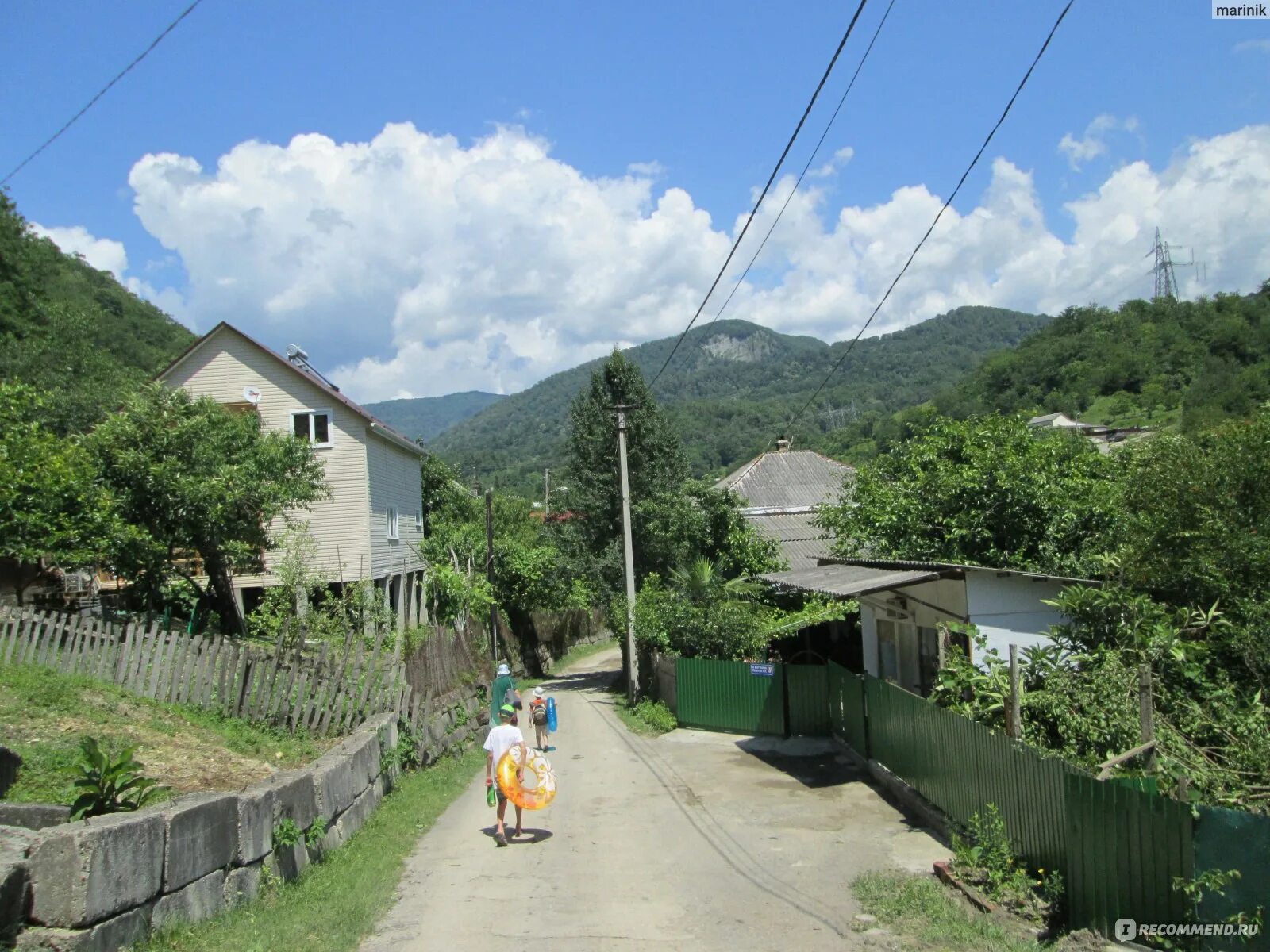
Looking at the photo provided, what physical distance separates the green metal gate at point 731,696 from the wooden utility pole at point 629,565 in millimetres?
4129

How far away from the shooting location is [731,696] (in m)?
19.7

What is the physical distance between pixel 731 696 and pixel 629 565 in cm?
605

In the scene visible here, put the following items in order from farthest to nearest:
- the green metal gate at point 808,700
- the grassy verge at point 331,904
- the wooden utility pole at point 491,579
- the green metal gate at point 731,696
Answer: the wooden utility pole at point 491,579, the green metal gate at point 731,696, the green metal gate at point 808,700, the grassy verge at point 331,904

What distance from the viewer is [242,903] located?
24.4ft

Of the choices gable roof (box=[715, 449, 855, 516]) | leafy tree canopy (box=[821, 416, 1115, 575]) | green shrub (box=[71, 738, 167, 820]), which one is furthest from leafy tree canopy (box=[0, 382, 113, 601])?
gable roof (box=[715, 449, 855, 516])

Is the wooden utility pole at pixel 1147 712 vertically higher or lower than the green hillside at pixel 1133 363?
lower

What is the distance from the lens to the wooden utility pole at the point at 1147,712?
832 cm

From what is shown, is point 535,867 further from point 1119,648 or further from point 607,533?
point 607,533

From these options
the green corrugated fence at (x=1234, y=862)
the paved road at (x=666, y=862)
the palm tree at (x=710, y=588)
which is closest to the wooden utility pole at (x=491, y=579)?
the palm tree at (x=710, y=588)

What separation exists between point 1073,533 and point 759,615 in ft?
22.2

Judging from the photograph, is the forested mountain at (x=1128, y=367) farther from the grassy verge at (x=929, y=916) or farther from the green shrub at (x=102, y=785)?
the green shrub at (x=102, y=785)

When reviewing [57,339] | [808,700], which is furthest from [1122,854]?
[57,339]

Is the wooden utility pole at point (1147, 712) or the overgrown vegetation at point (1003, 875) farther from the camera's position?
the wooden utility pole at point (1147, 712)

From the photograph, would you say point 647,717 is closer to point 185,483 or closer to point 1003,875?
point 185,483
